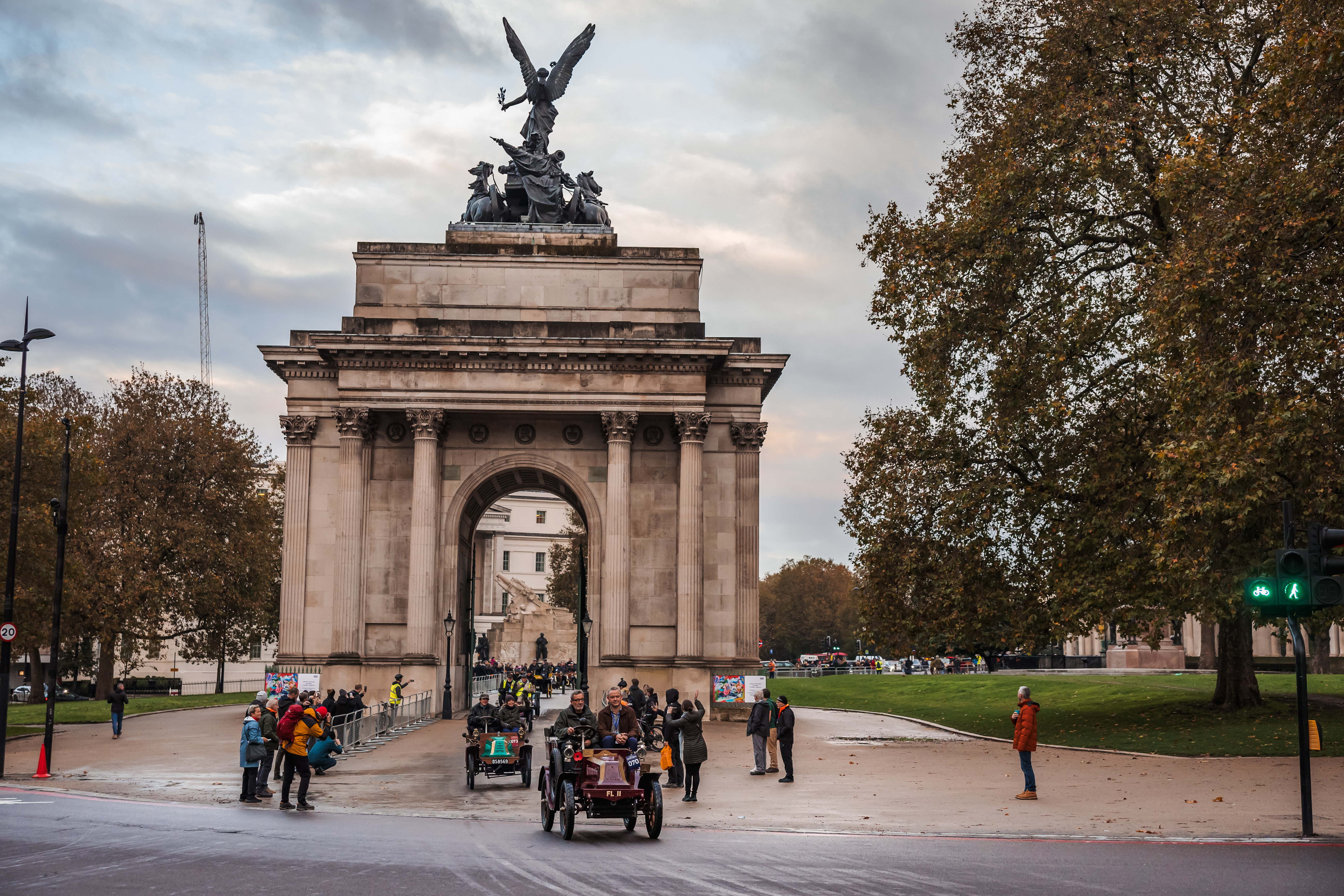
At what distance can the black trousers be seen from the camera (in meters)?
21.3

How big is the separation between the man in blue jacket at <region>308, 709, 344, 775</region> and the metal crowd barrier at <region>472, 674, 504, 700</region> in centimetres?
2689

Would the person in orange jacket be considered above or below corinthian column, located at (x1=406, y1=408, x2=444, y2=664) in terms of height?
below

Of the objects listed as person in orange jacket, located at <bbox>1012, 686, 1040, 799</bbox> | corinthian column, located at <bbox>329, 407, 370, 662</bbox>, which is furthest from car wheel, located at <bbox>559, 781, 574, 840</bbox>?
corinthian column, located at <bbox>329, 407, 370, 662</bbox>

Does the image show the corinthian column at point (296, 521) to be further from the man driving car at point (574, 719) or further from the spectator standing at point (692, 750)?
the man driving car at point (574, 719)

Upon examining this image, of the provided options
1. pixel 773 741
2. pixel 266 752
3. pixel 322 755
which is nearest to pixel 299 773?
pixel 266 752

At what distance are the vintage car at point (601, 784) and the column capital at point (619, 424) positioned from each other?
95.4ft

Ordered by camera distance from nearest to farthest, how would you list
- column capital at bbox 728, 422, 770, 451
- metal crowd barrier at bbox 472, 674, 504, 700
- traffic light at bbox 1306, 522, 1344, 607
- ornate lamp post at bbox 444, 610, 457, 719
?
traffic light at bbox 1306, 522, 1344, 607 < ornate lamp post at bbox 444, 610, 457, 719 < column capital at bbox 728, 422, 770, 451 < metal crowd barrier at bbox 472, 674, 504, 700

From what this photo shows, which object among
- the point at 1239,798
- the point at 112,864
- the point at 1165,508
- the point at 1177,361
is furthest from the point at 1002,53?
the point at 112,864

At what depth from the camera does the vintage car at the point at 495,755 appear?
2466 centimetres

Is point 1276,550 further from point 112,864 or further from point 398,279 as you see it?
point 398,279

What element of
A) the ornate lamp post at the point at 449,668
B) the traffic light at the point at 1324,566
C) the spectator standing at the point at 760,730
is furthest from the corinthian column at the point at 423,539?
the traffic light at the point at 1324,566

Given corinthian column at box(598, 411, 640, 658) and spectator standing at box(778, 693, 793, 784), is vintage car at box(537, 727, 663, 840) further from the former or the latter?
corinthian column at box(598, 411, 640, 658)

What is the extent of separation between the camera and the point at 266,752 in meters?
23.1

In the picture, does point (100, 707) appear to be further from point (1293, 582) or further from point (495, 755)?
point (1293, 582)
